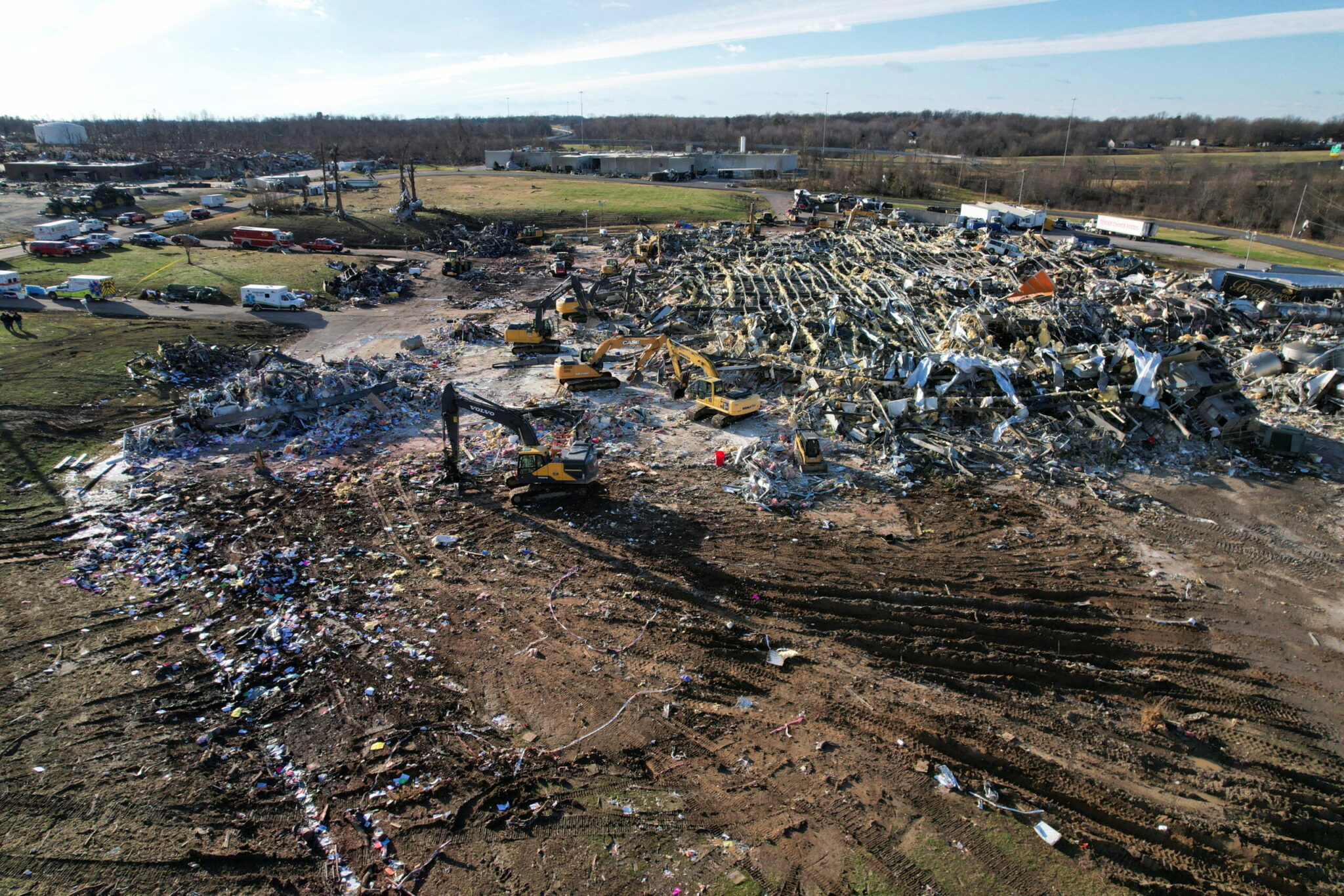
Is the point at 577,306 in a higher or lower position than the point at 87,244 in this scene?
lower

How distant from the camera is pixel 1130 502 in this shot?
48.9 feet

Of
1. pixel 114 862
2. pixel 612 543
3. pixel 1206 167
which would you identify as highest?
pixel 1206 167

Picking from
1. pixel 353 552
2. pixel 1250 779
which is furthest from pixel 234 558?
pixel 1250 779

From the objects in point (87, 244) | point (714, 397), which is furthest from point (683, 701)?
point (87, 244)

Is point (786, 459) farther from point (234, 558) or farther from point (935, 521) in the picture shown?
point (234, 558)

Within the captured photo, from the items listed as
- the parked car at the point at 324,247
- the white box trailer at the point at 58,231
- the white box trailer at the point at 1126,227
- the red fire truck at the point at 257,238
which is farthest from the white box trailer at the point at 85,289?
the white box trailer at the point at 1126,227

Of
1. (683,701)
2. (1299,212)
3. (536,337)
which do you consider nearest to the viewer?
(683,701)

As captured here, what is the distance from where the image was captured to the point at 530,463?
47.4 ft

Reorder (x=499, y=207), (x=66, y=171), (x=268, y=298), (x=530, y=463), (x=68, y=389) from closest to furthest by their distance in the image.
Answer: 1. (x=530, y=463)
2. (x=68, y=389)
3. (x=268, y=298)
4. (x=499, y=207)
5. (x=66, y=171)

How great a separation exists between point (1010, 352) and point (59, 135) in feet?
495

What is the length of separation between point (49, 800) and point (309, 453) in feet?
33.0

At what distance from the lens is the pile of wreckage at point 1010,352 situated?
55.9ft

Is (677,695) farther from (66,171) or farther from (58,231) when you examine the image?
(66,171)

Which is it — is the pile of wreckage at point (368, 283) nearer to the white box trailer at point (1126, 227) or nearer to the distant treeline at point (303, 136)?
the white box trailer at point (1126, 227)
